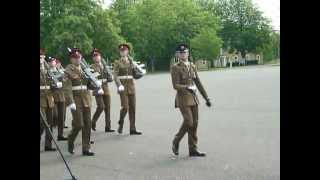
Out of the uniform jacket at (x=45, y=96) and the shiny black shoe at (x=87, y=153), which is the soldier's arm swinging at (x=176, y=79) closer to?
the shiny black shoe at (x=87, y=153)

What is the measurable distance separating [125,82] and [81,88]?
5.76 ft

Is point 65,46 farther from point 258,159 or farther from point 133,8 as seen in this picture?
point 258,159

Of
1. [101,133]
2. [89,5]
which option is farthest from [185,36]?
[101,133]

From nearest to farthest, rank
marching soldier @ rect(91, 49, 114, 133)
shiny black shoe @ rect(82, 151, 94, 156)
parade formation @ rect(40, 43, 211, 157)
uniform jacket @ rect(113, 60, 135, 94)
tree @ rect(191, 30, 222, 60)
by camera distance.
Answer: parade formation @ rect(40, 43, 211, 157), tree @ rect(191, 30, 222, 60), shiny black shoe @ rect(82, 151, 94, 156), marching soldier @ rect(91, 49, 114, 133), uniform jacket @ rect(113, 60, 135, 94)

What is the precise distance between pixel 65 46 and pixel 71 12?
0.55 m

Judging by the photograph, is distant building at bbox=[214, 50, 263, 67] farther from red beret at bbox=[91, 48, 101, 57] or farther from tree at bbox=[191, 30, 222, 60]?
red beret at bbox=[91, 48, 101, 57]

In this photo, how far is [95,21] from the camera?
8008 mm

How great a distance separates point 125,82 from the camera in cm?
860

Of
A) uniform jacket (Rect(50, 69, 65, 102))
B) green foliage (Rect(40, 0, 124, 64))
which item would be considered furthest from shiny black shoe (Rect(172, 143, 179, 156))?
uniform jacket (Rect(50, 69, 65, 102))

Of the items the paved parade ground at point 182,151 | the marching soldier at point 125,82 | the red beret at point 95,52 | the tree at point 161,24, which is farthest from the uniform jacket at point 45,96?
the tree at point 161,24

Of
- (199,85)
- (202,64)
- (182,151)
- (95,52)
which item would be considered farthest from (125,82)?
(199,85)

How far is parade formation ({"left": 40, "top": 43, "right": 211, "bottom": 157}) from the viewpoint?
6.57 meters

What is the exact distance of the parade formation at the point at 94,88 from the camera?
21.6 feet

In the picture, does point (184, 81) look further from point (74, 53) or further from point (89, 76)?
point (74, 53)
